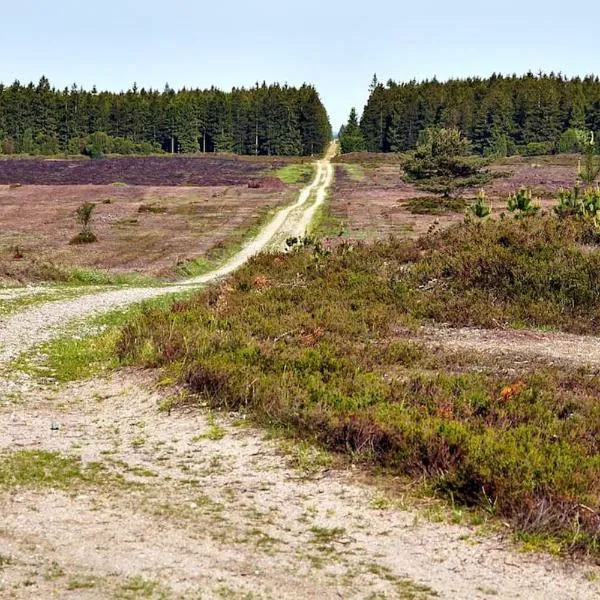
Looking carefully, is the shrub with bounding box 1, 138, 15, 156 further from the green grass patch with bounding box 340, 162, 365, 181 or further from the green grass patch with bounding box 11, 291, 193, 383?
the green grass patch with bounding box 11, 291, 193, 383

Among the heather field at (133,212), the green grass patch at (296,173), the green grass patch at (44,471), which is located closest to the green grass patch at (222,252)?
the heather field at (133,212)

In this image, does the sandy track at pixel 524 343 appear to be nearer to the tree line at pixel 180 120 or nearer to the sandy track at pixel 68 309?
the sandy track at pixel 68 309

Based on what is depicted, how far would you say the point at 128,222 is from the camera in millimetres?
53531

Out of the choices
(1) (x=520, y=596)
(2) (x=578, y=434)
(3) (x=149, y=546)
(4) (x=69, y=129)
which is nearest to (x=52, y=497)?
(3) (x=149, y=546)

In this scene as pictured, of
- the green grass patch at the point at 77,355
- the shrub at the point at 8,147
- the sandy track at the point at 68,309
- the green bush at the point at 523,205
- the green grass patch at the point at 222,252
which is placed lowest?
the green grass patch at the point at 77,355

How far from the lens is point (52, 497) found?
317 inches

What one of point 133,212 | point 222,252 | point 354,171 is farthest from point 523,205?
point 354,171

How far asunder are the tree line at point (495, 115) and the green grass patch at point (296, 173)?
40.0m

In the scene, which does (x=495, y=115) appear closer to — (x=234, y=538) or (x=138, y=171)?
(x=138, y=171)

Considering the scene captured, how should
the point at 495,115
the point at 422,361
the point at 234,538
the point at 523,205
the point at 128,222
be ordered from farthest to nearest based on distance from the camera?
the point at 495,115, the point at 128,222, the point at 523,205, the point at 422,361, the point at 234,538

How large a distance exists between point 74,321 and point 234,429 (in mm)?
10267

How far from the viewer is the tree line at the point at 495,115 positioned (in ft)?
481

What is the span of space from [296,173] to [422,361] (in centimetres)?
9214

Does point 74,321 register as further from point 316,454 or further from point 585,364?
point 585,364
